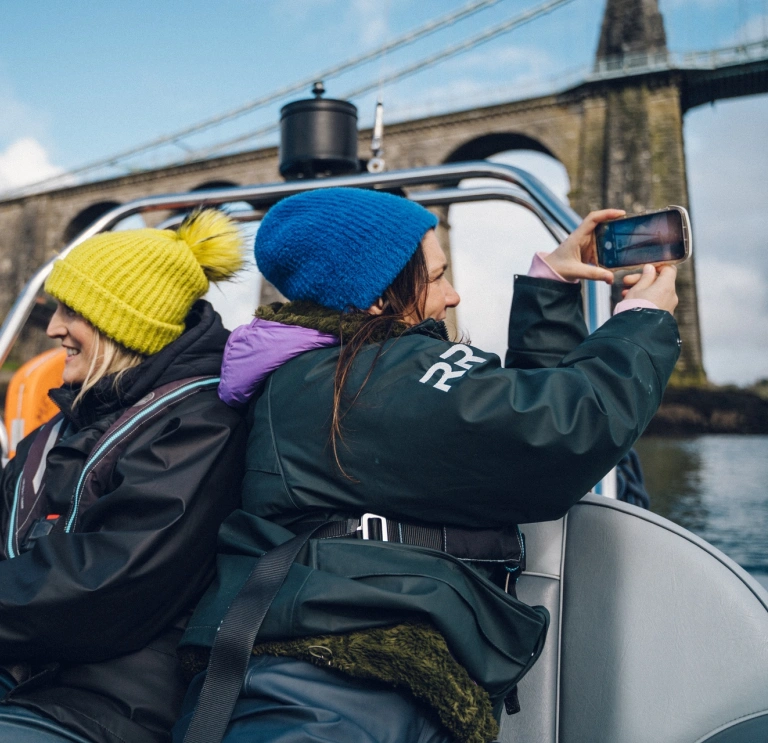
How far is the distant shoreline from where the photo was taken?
14922mm

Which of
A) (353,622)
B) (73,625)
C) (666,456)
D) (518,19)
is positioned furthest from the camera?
(518,19)

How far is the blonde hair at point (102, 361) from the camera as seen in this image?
126 centimetres

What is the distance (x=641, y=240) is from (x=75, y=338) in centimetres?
94

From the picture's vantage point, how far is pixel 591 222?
111cm

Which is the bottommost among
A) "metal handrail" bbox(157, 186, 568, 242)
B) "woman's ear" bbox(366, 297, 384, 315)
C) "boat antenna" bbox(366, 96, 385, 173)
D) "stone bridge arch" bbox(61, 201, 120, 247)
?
"woman's ear" bbox(366, 297, 384, 315)

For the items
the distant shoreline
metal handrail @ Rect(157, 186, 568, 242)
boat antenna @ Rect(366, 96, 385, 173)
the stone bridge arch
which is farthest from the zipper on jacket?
the stone bridge arch

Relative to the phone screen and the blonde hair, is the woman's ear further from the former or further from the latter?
the blonde hair

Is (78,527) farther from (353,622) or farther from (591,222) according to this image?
(591,222)

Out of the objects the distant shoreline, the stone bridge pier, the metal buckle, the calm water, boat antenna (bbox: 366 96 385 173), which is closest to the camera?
the metal buckle

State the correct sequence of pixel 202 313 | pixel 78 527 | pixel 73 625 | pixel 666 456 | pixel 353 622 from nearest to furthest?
pixel 353 622 → pixel 73 625 → pixel 78 527 → pixel 202 313 → pixel 666 456

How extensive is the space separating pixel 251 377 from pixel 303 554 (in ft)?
0.93

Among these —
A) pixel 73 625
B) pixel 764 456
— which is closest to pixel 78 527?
pixel 73 625

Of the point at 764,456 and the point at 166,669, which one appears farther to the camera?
the point at 764,456

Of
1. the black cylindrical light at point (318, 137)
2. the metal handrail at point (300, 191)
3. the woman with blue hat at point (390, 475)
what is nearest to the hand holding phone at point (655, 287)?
the woman with blue hat at point (390, 475)
